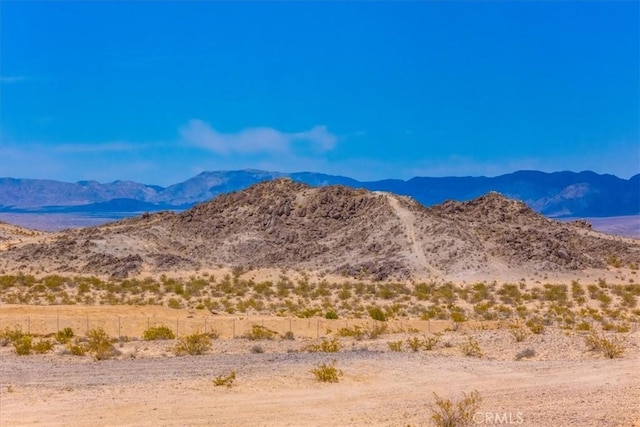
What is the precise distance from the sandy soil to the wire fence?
525cm

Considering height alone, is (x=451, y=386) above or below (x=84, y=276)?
below

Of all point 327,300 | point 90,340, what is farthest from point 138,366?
point 327,300

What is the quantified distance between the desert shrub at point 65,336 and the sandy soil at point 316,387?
1.35 m

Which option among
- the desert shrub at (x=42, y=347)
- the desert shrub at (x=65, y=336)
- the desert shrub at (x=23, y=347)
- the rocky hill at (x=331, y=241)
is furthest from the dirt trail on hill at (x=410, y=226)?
the desert shrub at (x=23, y=347)

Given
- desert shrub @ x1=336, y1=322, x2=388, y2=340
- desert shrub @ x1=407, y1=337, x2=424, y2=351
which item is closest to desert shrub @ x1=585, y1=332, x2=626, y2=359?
desert shrub @ x1=407, y1=337, x2=424, y2=351

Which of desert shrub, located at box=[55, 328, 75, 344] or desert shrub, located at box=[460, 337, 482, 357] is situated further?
desert shrub, located at box=[55, 328, 75, 344]

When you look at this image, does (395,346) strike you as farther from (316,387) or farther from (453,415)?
(453,415)

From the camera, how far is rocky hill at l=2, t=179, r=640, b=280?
60469mm

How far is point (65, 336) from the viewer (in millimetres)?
25891

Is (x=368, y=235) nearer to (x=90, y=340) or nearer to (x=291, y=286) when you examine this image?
(x=291, y=286)

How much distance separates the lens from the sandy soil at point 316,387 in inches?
588

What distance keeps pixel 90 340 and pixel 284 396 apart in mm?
10092

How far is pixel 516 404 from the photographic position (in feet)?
52.4

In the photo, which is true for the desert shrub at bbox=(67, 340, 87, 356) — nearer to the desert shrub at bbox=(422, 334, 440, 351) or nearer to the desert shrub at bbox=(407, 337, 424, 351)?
the desert shrub at bbox=(407, 337, 424, 351)
